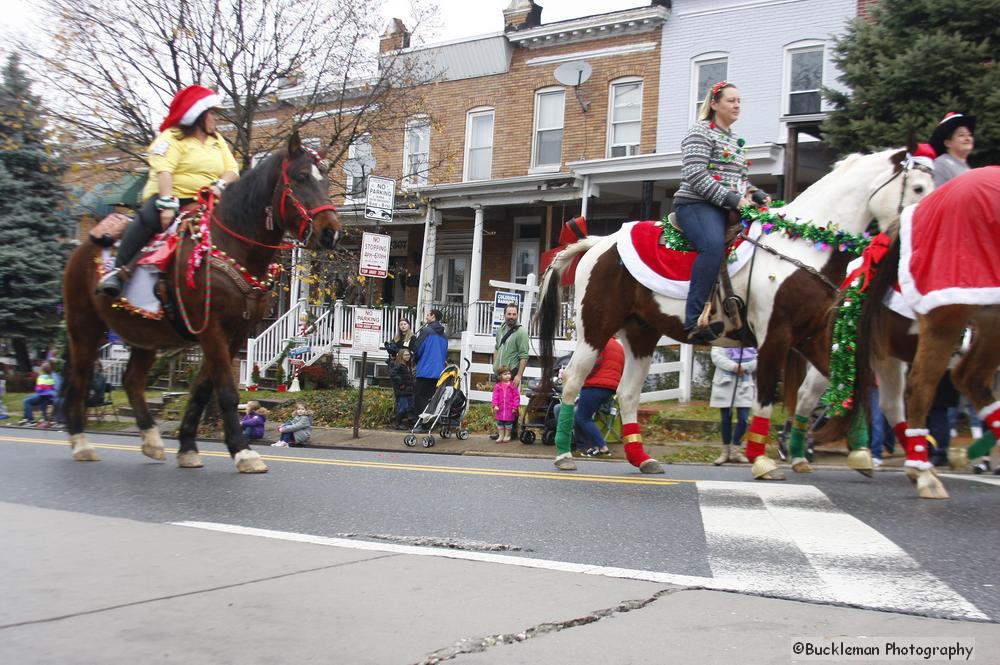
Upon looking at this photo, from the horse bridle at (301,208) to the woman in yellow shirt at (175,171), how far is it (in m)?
0.73

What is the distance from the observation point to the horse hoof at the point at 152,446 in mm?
8094

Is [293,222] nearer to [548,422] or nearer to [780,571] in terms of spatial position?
[780,571]

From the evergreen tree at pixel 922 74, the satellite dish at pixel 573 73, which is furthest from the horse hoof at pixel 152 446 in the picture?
the satellite dish at pixel 573 73

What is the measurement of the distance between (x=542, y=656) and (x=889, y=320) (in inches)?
180

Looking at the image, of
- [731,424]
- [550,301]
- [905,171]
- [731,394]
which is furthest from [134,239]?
[731,394]

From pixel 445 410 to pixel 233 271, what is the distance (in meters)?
7.28

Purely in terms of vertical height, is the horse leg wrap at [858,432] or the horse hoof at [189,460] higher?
the horse leg wrap at [858,432]

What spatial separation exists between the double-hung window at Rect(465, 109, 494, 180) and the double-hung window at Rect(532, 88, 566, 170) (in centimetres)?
163

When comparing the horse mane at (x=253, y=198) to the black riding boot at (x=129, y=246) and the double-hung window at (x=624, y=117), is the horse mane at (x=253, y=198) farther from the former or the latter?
the double-hung window at (x=624, y=117)

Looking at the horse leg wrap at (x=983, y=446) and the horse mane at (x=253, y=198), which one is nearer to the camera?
the horse leg wrap at (x=983, y=446)

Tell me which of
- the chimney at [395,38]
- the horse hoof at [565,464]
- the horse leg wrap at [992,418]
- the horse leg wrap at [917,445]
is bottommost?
the horse hoof at [565,464]

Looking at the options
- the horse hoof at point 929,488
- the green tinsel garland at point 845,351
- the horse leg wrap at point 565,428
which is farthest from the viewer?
the horse leg wrap at point 565,428

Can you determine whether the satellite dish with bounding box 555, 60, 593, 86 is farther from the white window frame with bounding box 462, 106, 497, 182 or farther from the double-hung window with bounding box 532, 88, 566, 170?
the white window frame with bounding box 462, 106, 497, 182

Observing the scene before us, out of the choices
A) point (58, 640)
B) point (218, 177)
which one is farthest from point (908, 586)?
point (218, 177)
